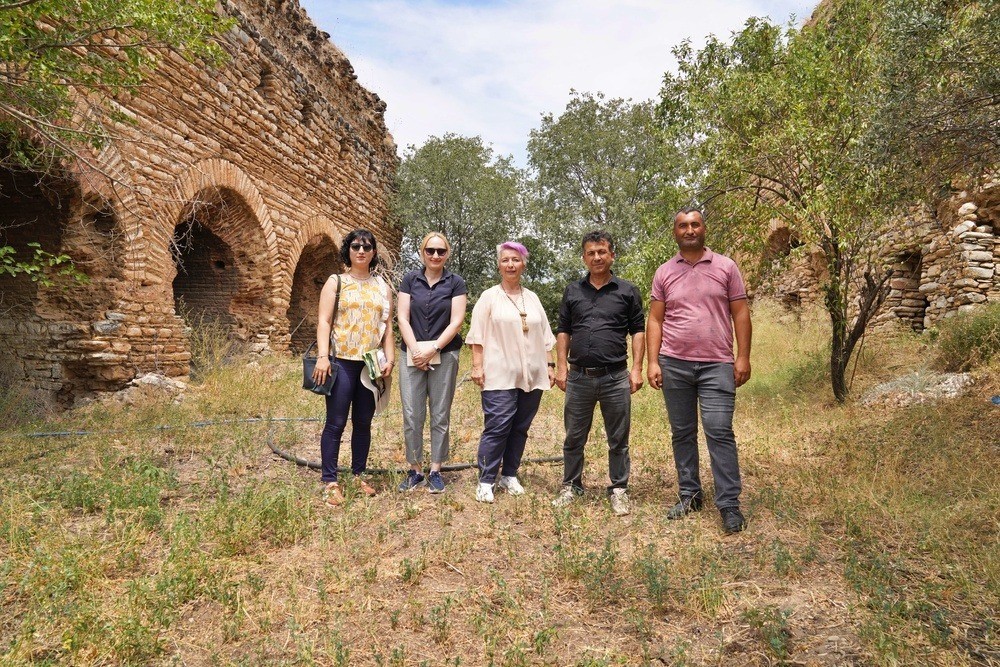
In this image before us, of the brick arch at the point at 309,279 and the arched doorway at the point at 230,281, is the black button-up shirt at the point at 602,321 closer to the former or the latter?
the arched doorway at the point at 230,281

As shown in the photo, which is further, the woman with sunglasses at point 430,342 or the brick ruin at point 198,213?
the brick ruin at point 198,213

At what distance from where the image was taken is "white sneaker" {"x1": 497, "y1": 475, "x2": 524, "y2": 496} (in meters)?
3.93

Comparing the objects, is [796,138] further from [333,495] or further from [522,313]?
[333,495]

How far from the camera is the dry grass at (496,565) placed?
218 cm

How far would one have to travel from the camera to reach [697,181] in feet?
24.3

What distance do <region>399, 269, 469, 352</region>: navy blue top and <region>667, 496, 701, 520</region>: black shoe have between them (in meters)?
1.77

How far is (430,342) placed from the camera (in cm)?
389

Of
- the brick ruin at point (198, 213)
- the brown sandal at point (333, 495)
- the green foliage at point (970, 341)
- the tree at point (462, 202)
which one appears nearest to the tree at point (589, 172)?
the tree at point (462, 202)

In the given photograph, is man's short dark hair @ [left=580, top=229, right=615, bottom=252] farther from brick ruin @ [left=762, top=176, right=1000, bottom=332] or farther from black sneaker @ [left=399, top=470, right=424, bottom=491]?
brick ruin @ [left=762, top=176, right=1000, bottom=332]

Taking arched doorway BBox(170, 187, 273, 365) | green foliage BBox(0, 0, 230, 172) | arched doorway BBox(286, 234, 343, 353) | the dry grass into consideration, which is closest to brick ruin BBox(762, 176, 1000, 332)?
the dry grass

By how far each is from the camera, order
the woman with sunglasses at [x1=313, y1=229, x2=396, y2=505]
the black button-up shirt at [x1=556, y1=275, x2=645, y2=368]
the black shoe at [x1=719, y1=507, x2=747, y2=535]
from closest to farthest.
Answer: the black shoe at [x1=719, y1=507, x2=747, y2=535], the black button-up shirt at [x1=556, y1=275, x2=645, y2=368], the woman with sunglasses at [x1=313, y1=229, x2=396, y2=505]

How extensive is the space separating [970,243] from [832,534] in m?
6.79

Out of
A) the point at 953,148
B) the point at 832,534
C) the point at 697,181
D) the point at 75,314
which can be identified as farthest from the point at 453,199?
the point at 832,534

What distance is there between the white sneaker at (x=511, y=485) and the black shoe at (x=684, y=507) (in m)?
0.99
